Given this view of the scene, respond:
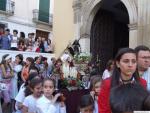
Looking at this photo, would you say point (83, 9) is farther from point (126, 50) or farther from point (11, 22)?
point (11, 22)

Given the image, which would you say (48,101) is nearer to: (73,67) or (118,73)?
(118,73)

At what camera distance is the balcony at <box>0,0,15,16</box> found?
26.0 metres

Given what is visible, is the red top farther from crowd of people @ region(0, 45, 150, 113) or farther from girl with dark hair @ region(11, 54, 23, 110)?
girl with dark hair @ region(11, 54, 23, 110)

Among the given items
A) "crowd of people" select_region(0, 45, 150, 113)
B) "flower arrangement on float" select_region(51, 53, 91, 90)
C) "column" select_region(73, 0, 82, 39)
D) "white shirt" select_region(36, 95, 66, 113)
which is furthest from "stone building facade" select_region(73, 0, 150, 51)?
"white shirt" select_region(36, 95, 66, 113)

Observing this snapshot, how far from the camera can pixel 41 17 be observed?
98.0 feet

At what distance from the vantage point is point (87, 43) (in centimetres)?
1173

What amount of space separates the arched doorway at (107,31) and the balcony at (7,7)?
1344 centimetres

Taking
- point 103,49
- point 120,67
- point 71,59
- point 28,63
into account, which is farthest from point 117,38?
point 120,67

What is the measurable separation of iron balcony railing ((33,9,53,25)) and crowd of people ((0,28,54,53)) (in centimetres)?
1235

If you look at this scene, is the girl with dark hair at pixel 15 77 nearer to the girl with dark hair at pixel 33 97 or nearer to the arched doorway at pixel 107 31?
the arched doorway at pixel 107 31

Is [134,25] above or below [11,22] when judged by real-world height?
below

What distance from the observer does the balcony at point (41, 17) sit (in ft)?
94.8

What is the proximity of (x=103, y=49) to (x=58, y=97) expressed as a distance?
756 centimetres

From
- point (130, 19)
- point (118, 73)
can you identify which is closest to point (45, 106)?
point (118, 73)
